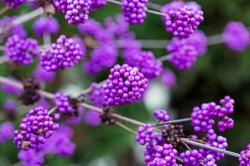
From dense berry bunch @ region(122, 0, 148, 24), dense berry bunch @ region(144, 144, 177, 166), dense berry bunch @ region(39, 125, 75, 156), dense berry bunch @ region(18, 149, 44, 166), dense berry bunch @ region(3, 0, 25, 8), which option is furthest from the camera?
dense berry bunch @ region(39, 125, 75, 156)

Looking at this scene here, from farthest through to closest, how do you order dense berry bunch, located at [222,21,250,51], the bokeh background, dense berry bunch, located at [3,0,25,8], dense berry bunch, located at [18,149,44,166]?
1. the bokeh background
2. dense berry bunch, located at [222,21,250,51]
3. dense berry bunch, located at [18,149,44,166]
4. dense berry bunch, located at [3,0,25,8]

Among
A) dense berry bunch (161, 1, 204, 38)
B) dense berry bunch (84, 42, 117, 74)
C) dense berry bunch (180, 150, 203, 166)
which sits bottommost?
dense berry bunch (180, 150, 203, 166)

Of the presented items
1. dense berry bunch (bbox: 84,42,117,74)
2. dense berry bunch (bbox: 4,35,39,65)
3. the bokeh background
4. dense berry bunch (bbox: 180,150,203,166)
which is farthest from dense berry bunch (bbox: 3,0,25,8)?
the bokeh background

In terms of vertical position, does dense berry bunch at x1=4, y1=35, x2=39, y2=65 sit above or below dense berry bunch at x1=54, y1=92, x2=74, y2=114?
above

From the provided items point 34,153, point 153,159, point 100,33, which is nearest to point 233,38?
point 100,33

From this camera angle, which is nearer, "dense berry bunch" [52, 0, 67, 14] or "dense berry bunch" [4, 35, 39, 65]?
"dense berry bunch" [52, 0, 67, 14]

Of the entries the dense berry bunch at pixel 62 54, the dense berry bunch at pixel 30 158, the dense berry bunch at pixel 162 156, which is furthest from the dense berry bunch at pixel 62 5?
the dense berry bunch at pixel 30 158

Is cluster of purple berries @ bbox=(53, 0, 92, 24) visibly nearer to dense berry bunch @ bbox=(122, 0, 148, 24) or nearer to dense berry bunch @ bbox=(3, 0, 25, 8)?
dense berry bunch @ bbox=(122, 0, 148, 24)

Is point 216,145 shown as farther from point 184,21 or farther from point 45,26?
point 45,26
